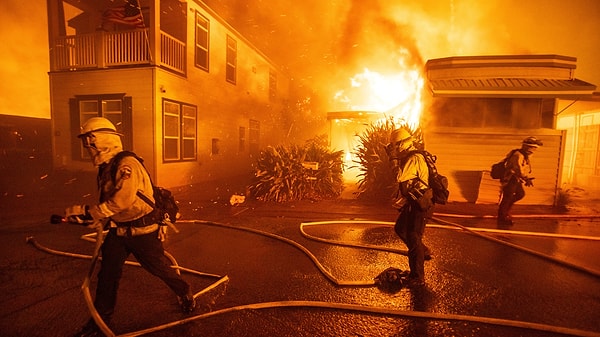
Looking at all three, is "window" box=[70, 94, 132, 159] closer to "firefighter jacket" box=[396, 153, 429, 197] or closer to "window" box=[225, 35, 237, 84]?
"window" box=[225, 35, 237, 84]

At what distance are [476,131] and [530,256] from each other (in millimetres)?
5640

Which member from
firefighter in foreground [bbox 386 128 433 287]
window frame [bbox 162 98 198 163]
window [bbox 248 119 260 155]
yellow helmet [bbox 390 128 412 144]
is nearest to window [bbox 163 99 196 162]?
window frame [bbox 162 98 198 163]

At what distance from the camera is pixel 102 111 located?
11992 millimetres

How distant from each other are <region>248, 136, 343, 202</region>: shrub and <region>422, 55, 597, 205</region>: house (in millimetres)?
3347

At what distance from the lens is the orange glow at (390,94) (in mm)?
11812

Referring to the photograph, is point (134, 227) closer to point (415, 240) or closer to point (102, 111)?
point (415, 240)

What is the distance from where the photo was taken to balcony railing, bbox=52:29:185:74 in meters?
11.6

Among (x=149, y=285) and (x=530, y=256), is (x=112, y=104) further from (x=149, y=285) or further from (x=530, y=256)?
(x=530, y=256)

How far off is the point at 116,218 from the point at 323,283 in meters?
2.47

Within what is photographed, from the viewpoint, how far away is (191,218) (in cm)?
762

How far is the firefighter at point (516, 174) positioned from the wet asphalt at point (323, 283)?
1.77ft

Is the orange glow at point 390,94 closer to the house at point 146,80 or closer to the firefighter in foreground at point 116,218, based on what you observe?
the house at point 146,80

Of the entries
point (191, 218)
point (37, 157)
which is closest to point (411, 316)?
point (191, 218)

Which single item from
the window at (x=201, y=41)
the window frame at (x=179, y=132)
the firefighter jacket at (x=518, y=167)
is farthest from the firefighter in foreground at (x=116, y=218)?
the window at (x=201, y=41)
